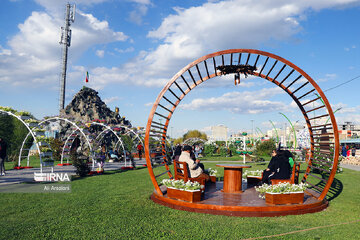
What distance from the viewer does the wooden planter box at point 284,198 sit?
6137 mm

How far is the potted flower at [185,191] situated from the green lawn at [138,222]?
42 centimetres

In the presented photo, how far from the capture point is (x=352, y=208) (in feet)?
21.7

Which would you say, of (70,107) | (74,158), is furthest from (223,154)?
(74,158)

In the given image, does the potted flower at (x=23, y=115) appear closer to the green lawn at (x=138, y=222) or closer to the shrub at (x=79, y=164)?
the shrub at (x=79, y=164)

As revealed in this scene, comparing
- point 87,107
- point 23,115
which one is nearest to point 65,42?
point 87,107

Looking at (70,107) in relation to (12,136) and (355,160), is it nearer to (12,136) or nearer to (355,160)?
(12,136)

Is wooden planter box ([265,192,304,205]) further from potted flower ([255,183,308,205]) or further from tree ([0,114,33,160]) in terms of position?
tree ([0,114,33,160])

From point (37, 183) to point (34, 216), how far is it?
5.22m

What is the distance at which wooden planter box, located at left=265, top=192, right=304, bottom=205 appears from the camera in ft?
20.1

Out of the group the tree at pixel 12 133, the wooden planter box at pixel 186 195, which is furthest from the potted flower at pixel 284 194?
the tree at pixel 12 133

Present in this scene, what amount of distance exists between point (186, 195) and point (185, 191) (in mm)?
91

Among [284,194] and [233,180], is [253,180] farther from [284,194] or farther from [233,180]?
[284,194]

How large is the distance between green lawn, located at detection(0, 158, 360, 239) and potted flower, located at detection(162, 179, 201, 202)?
0.42m

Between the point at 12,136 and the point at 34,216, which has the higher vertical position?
the point at 12,136
